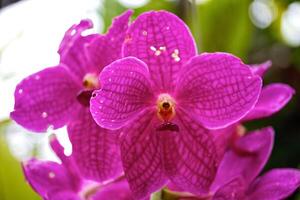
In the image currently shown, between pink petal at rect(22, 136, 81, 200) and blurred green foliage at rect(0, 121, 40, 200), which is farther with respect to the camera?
blurred green foliage at rect(0, 121, 40, 200)

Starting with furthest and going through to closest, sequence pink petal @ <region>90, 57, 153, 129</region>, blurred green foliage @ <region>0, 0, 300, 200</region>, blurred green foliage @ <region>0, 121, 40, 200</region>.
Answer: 1. blurred green foliage @ <region>0, 0, 300, 200</region>
2. blurred green foliage @ <region>0, 121, 40, 200</region>
3. pink petal @ <region>90, 57, 153, 129</region>

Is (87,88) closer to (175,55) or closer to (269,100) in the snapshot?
(175,55)

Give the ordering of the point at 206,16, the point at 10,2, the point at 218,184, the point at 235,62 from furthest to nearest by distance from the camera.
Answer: the point at 206,16 < the point at 10,2 < the point at 218,184 < the point at 235,62

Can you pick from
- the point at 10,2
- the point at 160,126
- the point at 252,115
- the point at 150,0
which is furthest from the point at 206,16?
the point at 160,126

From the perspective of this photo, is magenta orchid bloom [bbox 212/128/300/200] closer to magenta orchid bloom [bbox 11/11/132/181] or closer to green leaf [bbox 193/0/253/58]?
magenta orchid bloom [bbox 11/11/132/181]

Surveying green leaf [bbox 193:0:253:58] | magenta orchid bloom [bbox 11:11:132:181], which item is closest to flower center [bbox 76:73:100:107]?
magenta orchid bloom [bbox 11:11:132:181]

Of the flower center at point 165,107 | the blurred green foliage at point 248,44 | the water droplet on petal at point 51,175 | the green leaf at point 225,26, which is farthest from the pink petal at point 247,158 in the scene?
the green leaf at point 225,26

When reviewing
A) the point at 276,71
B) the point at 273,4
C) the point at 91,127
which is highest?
the point at 91,127

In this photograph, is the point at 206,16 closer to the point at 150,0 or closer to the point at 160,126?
the point at 150,0

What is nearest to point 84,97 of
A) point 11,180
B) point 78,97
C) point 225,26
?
point 78,97
